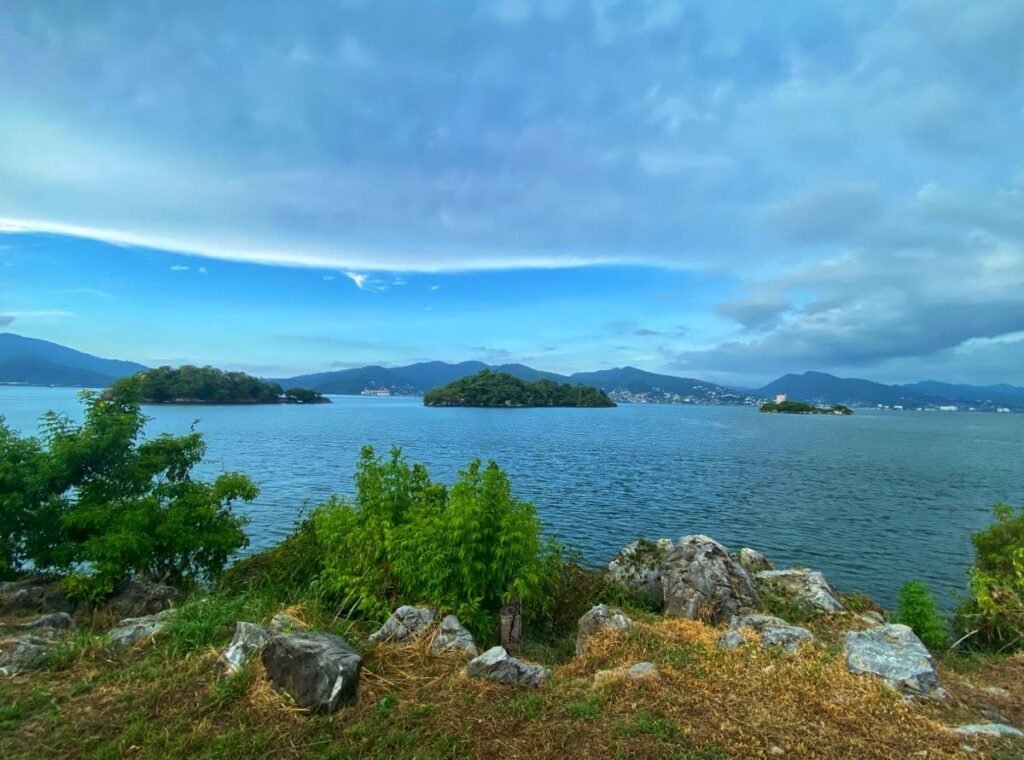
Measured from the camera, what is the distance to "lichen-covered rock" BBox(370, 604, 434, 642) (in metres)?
7.54

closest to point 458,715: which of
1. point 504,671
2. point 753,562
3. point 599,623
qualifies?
point 504,671

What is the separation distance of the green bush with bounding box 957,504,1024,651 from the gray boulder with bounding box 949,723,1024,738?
5.63 metres

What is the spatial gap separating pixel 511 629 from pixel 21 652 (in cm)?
676

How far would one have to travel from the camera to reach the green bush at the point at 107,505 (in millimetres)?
11234

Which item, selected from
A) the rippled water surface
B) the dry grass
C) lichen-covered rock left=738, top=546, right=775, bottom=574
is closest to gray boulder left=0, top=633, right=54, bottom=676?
the dry grass

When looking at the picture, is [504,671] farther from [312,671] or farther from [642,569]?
[642,569]

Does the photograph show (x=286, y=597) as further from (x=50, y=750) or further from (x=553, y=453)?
(x=553, y=453)

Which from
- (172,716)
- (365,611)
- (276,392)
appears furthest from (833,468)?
(276,392)

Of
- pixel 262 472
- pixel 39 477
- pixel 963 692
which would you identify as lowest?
pixel 262 472

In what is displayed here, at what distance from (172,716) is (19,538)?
9733 millimetres

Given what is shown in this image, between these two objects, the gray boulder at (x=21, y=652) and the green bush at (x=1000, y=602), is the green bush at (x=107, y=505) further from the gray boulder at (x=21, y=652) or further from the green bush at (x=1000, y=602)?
the green bush at (x=1000, y=602)

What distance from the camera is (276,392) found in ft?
596

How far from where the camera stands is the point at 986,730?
19.1 ft

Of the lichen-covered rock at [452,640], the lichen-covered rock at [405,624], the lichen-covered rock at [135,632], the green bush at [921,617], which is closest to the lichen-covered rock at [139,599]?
the lichen-covered rock at [135,632]
